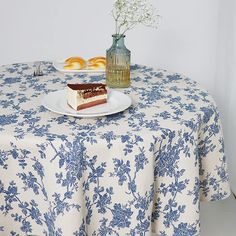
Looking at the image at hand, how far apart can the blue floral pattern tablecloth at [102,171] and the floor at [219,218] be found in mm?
875

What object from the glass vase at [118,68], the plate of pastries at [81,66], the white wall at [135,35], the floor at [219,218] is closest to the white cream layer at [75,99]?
the glass vase at [118,68]

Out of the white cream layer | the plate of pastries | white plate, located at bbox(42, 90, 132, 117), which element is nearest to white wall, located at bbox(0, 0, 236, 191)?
the plate of pastries

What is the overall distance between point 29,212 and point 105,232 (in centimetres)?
26

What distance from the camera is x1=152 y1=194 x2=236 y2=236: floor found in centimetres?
230

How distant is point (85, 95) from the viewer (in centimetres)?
156

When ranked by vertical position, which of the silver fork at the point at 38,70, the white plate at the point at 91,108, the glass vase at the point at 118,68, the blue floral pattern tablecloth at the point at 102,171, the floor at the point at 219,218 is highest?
the glass vase at the point at 118,68

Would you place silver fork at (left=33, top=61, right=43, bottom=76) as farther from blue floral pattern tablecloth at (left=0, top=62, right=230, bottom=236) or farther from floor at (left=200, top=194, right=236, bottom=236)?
floor at (left=200, top=194, right=236, bottom=236)

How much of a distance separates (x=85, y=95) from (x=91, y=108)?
57mm

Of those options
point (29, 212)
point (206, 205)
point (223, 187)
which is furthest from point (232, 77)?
point (29, 212)

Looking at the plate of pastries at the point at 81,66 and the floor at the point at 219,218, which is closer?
the plate of pastries at the point at 81,66

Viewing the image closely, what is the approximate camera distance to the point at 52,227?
1.39 m

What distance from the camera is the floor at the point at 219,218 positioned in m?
2.30

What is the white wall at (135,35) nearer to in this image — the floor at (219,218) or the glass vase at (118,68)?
the floor at (219,218)

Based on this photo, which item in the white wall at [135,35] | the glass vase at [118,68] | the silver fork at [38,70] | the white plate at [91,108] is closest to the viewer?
the white plate at [91,108]
